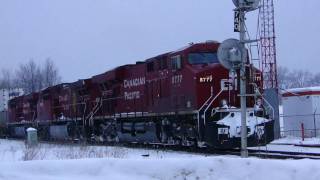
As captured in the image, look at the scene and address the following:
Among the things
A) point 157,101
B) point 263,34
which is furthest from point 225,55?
point 263,34

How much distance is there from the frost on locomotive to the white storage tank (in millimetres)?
8684

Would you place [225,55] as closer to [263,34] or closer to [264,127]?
[264,127]

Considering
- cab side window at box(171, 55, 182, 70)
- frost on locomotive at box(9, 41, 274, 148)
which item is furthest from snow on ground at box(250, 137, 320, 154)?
cab side window at box(171, 55, 182, 70)

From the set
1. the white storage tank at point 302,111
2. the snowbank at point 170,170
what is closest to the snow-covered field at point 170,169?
the snowbank at point 170,170

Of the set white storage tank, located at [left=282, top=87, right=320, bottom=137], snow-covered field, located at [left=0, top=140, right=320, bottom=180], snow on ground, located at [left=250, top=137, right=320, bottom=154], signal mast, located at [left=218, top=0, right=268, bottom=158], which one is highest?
signal mast, located at [left=218, top=0, right=268, bottom=158]

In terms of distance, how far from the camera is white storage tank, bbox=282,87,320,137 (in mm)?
26828

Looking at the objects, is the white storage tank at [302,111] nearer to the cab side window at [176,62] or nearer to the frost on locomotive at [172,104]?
the frost on locomotive at [172,104]

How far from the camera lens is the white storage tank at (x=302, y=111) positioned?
26.8 meters

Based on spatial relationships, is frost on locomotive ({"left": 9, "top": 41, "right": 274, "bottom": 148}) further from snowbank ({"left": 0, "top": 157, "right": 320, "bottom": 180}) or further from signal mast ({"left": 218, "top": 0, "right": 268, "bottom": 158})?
snowbank ({"left": 0, "top": 157, "right": 320, "bottom": 180})

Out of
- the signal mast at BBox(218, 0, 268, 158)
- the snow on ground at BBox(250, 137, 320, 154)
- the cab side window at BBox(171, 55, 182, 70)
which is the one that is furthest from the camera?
the snow on ground at BBox(250, 137, 320, 154)

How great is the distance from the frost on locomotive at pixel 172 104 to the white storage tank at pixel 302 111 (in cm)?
868

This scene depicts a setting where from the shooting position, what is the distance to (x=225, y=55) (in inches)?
419

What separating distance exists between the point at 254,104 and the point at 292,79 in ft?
433

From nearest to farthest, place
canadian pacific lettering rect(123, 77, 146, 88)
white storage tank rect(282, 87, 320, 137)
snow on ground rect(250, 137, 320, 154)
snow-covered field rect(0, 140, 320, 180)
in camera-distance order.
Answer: snow-covered field rect(0, 140, 320, 180) < snow on ground rect(250, 137, 320, 154) < canadian pacific lettering rect(123, 77, 146, 88) < white storage tank rect(282, 87, 320, 137)
